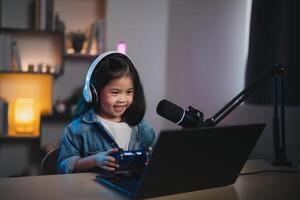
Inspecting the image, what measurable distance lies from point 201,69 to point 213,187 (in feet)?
6.21

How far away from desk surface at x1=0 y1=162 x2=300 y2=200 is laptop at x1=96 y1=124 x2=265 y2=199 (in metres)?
0.03

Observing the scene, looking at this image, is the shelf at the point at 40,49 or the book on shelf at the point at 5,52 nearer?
the book on shelf at the point at 5,52

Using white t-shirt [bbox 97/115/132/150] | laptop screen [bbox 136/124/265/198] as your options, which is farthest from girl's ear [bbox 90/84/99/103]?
laptop screen [bbox 136/124/265/198]

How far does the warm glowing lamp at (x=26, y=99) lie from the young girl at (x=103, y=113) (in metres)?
1.55

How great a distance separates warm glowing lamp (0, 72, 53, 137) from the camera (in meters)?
3.07

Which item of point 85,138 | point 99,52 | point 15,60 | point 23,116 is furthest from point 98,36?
point 85,138

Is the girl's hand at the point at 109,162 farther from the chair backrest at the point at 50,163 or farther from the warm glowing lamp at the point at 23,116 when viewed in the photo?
the warm glowing lamp at the point at 23,116

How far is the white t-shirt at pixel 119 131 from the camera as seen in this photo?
1.64 meters

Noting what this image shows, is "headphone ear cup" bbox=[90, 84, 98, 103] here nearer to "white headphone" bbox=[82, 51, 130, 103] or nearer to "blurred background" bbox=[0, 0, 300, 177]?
"white headphone" bbox=[82, 51, 130, 103]

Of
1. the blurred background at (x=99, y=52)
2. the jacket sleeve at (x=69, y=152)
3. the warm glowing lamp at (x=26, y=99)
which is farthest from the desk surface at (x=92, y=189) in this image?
the warm glowing lamp at (x=26, y=99)

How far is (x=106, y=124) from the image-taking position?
1.64 meters

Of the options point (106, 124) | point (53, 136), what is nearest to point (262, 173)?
point (106, 124)

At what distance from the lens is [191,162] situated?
3.37ft

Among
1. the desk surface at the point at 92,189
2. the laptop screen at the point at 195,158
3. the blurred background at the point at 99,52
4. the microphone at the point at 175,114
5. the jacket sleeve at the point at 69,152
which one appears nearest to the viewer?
the laptop screen at the point at 195,158
